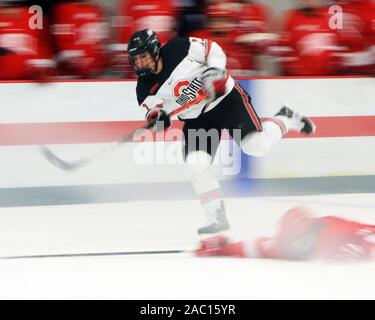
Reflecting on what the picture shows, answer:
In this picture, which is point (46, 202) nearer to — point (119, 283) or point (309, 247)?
point (119, 283)

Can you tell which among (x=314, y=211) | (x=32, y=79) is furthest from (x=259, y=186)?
(x=32, y=79)

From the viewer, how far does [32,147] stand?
461 cm

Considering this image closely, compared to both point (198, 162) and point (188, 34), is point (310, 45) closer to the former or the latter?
point (188, 34)

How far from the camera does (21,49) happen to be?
458 centimetres

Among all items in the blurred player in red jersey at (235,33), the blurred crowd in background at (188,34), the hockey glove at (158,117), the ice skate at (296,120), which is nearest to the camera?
the hockey glove at (158,117)

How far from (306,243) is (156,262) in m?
0.72

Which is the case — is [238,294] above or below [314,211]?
below

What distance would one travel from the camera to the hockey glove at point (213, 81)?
148 inches

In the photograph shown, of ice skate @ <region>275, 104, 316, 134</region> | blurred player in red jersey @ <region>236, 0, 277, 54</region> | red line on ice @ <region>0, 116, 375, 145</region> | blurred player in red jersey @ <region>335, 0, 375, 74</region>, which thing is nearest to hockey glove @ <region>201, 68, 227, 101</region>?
ice skate @ <region>275, 104, 316, 134</region>

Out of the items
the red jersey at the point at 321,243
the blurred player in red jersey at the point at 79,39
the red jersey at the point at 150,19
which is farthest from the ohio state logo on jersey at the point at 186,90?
the blurred player in red jersey at the point at 79,39

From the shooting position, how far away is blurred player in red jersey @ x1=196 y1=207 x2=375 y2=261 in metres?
3.35

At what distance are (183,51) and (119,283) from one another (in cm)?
133

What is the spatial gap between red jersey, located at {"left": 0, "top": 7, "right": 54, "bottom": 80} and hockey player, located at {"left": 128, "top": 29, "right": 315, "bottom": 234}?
113 centimetres

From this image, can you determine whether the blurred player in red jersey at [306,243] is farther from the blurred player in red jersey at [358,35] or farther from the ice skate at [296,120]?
the blurred player in red jersey at [358,35]
